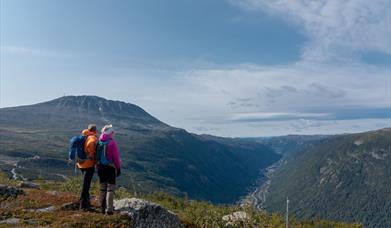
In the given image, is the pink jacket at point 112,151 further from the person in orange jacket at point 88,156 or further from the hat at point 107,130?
the person in orange jacket at point 88,156

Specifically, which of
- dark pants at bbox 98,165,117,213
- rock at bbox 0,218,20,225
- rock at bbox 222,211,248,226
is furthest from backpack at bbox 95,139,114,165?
rock at bbox 222,211,248,226

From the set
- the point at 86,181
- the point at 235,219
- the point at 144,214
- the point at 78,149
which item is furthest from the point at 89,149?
the point at 235,219

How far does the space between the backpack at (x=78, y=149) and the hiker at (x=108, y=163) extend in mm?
983

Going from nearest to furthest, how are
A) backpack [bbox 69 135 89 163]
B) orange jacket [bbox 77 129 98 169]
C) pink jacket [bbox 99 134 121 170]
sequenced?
pink jacket [bbox 99 134 121 170] → backpack [bbox 69 135 89 163] → orange jacket [bbox 77 129 98 169]

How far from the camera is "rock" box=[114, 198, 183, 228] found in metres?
22.8

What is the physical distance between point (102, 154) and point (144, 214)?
4.34m

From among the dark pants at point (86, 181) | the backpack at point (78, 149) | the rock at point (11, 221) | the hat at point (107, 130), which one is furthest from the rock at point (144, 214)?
the rock at point (11, 221)

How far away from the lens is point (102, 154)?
71.9 feet

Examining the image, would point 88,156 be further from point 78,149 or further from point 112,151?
point 112,151

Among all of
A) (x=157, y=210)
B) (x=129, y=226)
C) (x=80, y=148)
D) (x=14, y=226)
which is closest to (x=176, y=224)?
(x=157, y=210)

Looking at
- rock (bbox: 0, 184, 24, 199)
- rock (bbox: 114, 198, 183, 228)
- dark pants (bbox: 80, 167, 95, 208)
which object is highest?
dark pants (bbox: 80, 167, 95, 208)

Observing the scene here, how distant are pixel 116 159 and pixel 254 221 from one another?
1600 cm

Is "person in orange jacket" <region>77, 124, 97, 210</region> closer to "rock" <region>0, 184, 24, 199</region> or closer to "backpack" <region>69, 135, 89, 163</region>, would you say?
"backpack" <region>69, 135, 89, 163</region>

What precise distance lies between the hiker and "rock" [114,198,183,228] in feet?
4.27
